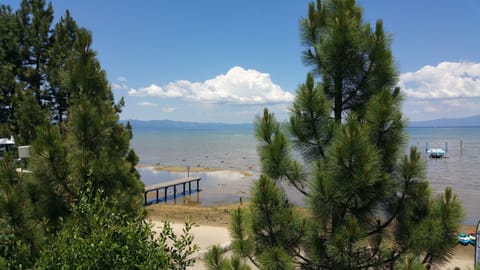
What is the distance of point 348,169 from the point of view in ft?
10.8

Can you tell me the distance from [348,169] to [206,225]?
15017 mm

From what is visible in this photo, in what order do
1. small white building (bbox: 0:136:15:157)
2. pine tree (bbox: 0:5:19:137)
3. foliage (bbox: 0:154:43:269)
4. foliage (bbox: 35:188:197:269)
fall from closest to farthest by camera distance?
foliage (bbox: 35:188:197:269)
foliage (bbox: 0:154:43:269)
small white building (bbox: 0:136:15:157)
pine tree (bbox: 0:5:19:137)

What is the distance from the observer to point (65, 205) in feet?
13.3

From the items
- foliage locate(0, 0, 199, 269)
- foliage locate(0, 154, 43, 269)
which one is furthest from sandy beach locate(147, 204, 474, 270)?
foliage locate(0, 154, 43, 269)

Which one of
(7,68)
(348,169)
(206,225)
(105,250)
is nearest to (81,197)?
(105,250)

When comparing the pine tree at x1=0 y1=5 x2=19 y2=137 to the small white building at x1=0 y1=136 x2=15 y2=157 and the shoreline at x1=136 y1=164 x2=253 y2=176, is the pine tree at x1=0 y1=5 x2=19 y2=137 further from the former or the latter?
the shoreline at x1=136 y1=164 x2=253 y2=176

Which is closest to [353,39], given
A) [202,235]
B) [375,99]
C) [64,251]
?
[375,99]

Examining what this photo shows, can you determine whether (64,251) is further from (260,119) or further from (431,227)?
(431,227)

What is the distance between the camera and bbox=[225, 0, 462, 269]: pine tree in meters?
3.34

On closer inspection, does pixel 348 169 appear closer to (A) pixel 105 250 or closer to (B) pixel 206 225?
(A) pixel 105 250

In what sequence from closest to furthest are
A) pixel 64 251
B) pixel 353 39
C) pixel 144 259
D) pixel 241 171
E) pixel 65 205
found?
1. pixel 64 251
2. pixel 144 259
3. pixel 353 39
4. pixel 65 205
5. pixel 241 171

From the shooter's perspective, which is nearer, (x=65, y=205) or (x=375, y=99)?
(x=375, y=99)

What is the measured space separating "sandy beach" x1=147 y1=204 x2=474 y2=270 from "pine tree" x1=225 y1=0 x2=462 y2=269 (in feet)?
14.7

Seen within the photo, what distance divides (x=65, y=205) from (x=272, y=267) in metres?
2.46
